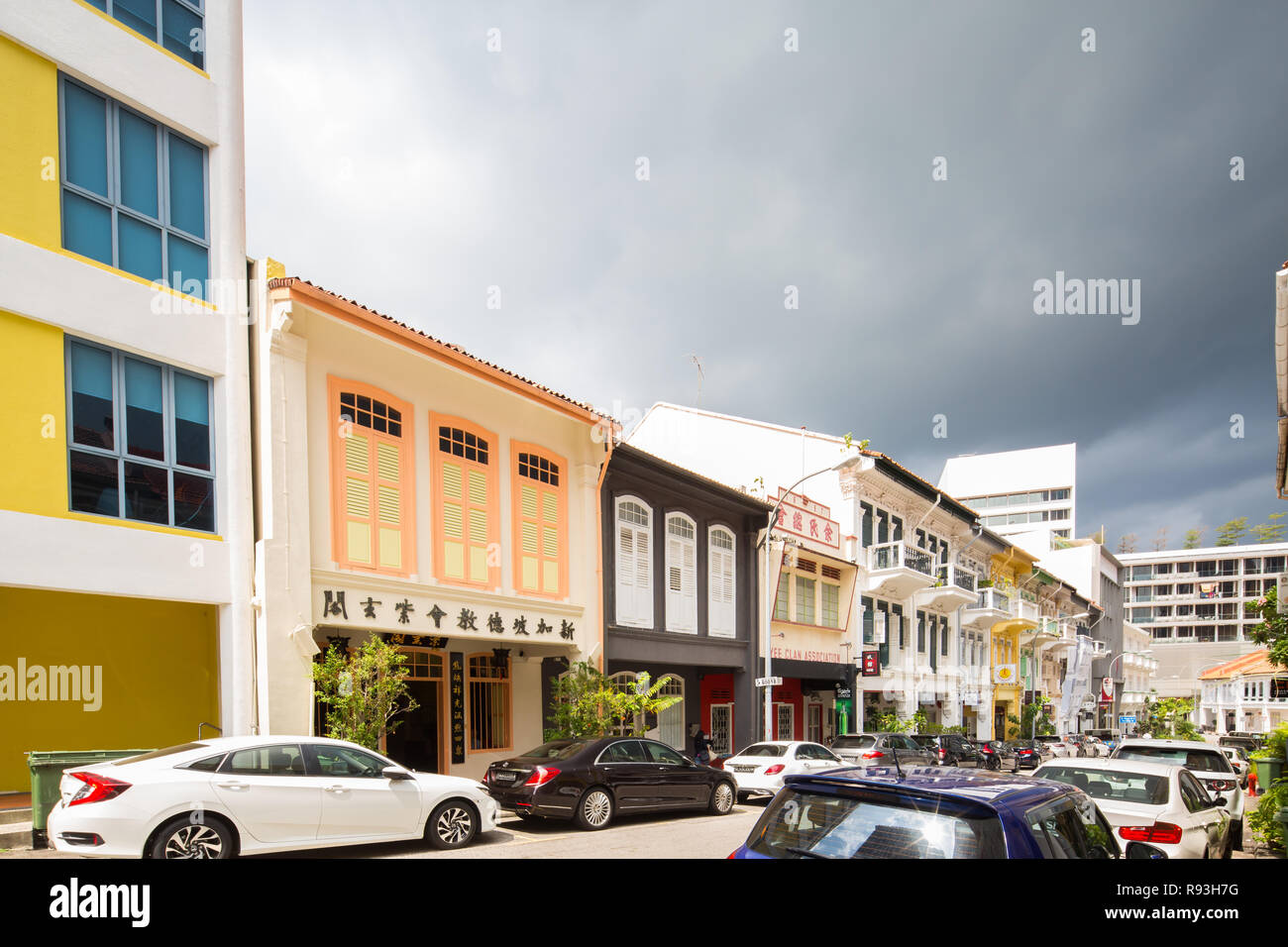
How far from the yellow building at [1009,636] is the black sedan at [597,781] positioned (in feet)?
107

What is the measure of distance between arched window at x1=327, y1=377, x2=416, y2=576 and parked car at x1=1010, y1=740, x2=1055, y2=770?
26445 millimetres

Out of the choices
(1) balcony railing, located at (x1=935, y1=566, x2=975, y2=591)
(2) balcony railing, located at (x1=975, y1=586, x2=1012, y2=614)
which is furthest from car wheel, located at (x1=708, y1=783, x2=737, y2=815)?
(2) balcony railing, located at (x1=975, y1=586, x2=1012, y2=614)

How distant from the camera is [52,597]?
1242cm

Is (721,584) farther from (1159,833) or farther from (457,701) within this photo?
(1159,833)

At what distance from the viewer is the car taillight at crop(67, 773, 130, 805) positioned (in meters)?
8.12

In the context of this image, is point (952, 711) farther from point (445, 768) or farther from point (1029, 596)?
point (445, 768)

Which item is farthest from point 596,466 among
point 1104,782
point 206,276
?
point 1104,782

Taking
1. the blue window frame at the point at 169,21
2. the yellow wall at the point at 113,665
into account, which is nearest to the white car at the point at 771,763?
the yellow wall at the point at 113,665

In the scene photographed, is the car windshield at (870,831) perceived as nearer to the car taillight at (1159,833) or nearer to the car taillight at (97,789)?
the car taillight at (1159,833)

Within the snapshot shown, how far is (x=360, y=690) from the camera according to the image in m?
13.1

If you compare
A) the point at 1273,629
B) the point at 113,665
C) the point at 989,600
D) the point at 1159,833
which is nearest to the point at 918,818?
the point at 1159,833

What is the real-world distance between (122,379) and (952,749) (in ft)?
82.7

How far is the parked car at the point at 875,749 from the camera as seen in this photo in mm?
21591

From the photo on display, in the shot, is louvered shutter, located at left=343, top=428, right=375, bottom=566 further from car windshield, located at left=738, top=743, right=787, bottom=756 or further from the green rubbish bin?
car windshield, located at left=738, top=743, right=787, bottom=756
